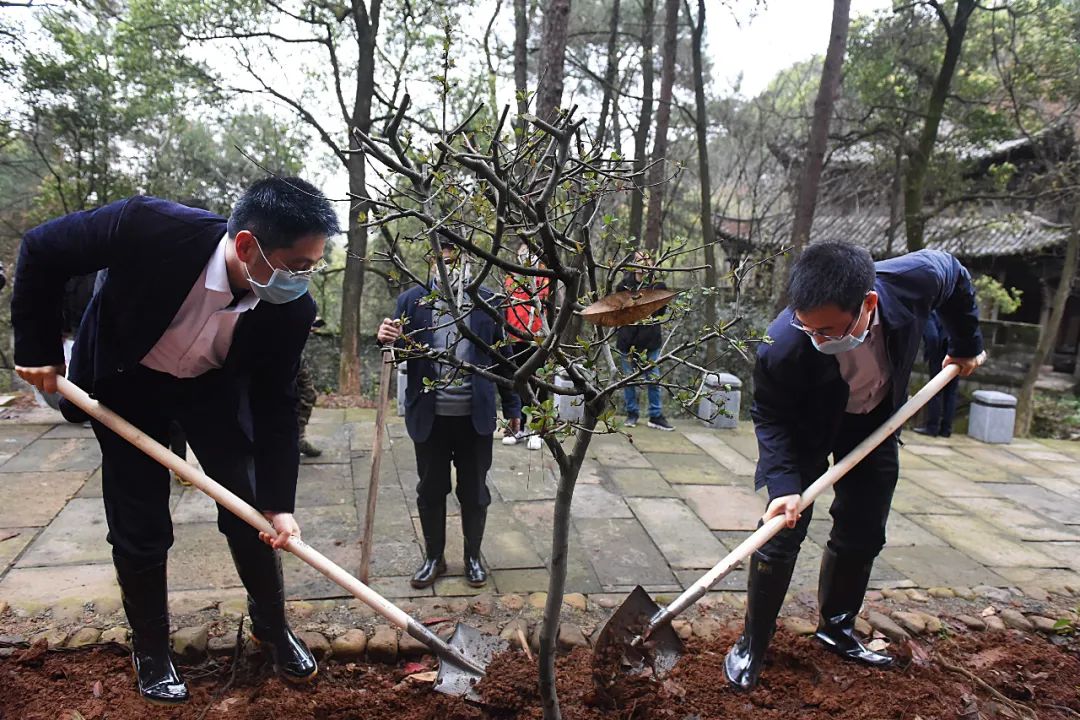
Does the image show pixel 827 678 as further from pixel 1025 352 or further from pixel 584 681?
pixel 1025 352

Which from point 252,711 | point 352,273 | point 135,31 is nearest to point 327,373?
point 352,273

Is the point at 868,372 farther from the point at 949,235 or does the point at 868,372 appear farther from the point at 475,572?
the point at 949,235

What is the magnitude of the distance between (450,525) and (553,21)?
4.51 m

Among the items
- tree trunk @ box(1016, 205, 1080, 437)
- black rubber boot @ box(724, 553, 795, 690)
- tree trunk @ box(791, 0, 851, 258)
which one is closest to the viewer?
black rubber boot @ box(724, 553, 795, 690)

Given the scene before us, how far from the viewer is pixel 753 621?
8.78ft

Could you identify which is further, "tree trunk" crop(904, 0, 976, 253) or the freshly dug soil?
"tree trunk" crop(904, 0, 976, 253)

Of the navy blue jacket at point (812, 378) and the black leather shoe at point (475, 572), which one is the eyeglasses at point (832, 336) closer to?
the navy blue jacket at point (812, 378)

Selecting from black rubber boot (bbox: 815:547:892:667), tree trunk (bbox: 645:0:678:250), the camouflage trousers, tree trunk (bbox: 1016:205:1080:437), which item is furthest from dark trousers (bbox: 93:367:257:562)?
tree trunk (bbox: 1016:205:1080:437)

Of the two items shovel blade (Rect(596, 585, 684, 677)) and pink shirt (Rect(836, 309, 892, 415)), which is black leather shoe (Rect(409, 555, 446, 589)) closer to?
shovel blade (Rect(596, 585, 684, 677))

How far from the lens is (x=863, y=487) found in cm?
276

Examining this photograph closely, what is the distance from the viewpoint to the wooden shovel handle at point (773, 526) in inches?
96.0

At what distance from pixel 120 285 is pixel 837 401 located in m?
2.54

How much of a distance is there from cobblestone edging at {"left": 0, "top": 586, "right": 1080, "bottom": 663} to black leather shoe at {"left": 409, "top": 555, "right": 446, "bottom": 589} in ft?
0.44

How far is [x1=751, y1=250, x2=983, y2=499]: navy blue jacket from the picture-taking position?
2.49 metres
